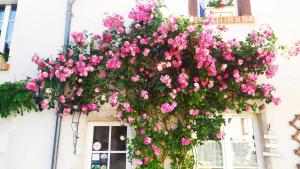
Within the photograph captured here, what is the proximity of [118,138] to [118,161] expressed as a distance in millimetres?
358

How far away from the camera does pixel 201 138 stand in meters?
4.41

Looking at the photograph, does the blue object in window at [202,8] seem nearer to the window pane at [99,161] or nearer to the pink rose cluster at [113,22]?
the pink rose cluster at [113,22]

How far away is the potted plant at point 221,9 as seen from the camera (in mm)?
5449

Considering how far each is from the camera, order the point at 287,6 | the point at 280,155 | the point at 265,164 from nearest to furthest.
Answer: the point at 280,155 → the point at 265,164 → the point at 287,6

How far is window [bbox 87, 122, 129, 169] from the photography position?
4.79 meters

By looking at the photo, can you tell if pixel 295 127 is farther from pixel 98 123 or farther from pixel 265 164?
pixel 98 123

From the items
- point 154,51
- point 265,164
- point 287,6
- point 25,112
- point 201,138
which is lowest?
point 265,164

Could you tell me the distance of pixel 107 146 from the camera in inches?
192

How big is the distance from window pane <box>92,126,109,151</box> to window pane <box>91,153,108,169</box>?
3.7 inches

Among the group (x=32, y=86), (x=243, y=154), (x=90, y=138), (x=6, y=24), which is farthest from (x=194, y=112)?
(x=6, y=24)

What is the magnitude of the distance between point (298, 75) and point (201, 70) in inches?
66.9

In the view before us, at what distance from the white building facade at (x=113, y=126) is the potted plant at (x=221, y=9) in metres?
0.26

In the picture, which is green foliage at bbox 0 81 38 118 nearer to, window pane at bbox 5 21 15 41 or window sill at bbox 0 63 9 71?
window sill at bbox 0 63 9 71

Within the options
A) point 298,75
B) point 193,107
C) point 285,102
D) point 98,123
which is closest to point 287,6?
point 298,75
